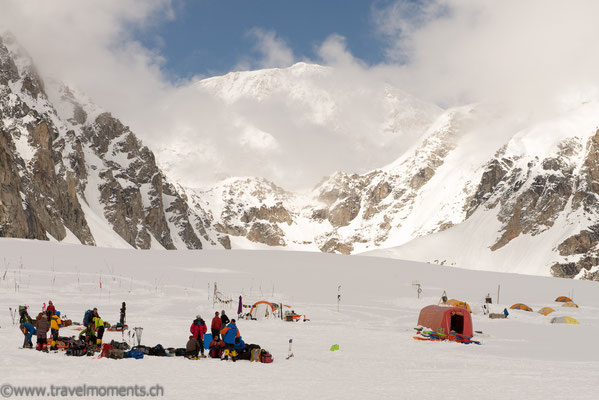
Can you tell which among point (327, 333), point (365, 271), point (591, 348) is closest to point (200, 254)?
point (365, 271)

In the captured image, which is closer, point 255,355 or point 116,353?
point 116,353

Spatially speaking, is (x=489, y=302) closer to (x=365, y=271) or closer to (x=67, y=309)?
(x=365, y=271)

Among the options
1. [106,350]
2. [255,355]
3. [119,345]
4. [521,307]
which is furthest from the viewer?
[521,307]

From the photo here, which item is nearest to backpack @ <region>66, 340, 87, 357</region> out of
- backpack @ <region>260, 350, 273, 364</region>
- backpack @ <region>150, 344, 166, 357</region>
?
backpack @ <region>150, 344, 166, 357</region>

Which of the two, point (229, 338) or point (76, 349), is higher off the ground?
point (229, 338)

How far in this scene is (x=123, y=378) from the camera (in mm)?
16219

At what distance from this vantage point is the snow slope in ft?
54.8

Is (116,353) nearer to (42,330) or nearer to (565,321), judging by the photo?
(42,330)

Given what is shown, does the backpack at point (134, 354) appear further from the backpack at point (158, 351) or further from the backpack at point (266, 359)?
the backpack at point (266, 359)

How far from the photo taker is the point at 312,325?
33.9 meters

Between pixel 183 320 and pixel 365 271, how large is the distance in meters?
35.2

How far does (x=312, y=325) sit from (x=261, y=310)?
16.9 ft

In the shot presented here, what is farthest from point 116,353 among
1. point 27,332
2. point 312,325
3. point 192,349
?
point 312,325

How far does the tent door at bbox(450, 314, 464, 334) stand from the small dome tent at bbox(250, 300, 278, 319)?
12008 millimetres
